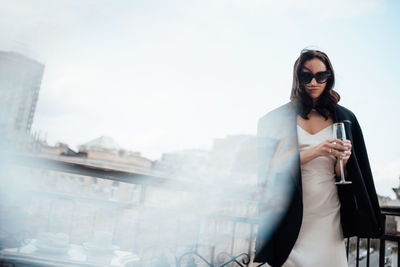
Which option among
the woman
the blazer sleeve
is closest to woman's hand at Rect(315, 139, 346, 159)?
the woman

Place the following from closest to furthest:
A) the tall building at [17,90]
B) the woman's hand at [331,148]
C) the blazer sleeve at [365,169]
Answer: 1. the woman's hand at [331,148]
2. the blazer sleeve at [365,169]
3. the tall building at [17,90]

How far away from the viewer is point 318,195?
1239mm

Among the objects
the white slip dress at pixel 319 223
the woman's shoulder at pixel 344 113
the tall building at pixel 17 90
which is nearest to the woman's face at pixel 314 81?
the woman's shoulder at pixel 344 113

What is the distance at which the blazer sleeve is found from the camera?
4.18 ft

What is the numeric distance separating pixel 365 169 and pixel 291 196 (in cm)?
39

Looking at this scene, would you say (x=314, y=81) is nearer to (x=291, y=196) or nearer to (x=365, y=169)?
(x=365, y=169)

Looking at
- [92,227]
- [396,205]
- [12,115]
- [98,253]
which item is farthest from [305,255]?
[12,115]

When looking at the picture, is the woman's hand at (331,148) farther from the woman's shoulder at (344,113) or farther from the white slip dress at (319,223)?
the woman's shoulder at (344,113)

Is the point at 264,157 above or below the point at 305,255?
above

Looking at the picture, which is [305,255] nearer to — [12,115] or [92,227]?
[92,227]

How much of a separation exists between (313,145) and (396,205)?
126cm

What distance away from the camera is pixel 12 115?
61.0 meters

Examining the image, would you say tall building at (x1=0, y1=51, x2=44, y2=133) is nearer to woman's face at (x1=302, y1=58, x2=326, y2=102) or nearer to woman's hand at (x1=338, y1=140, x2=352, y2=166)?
woman's face at (x1=302, y1=58, x2=326, y2=102)

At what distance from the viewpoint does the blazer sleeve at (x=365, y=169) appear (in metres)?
1.27
